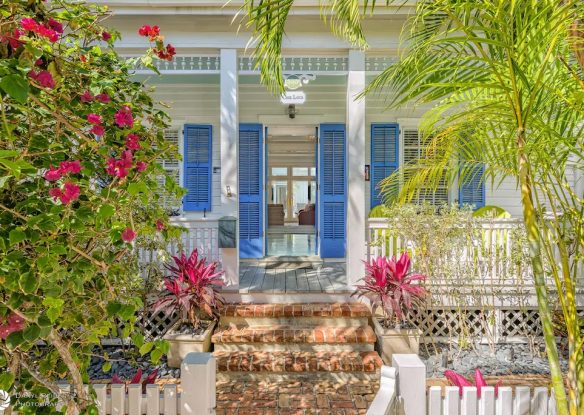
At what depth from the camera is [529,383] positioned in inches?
139

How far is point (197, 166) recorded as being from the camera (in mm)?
6504

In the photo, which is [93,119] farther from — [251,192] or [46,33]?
[251,192]

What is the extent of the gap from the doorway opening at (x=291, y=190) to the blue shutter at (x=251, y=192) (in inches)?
15.7

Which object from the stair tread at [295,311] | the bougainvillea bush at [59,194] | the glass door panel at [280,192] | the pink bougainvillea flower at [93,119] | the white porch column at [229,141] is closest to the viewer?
the bougainvillea bush at [59,194]

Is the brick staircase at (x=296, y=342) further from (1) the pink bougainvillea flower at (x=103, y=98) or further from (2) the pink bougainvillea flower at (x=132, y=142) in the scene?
(1) the pink bougainvillea flower at (x=103, y=98)

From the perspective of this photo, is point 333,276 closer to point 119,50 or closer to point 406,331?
point 406,331

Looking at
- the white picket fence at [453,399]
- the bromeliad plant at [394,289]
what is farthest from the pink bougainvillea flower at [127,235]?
the bromeliad plant at [394,289]

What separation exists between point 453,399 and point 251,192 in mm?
5220

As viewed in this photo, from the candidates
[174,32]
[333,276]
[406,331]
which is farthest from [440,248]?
[174,32]

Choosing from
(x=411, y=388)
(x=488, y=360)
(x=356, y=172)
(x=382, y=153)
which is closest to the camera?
(x=411, y=388)

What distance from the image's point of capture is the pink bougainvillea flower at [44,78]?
1.17 meters

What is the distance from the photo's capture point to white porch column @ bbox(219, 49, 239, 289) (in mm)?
4617

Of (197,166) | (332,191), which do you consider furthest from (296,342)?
(197,166)

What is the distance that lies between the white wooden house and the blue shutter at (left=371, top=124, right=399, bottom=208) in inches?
0.7
